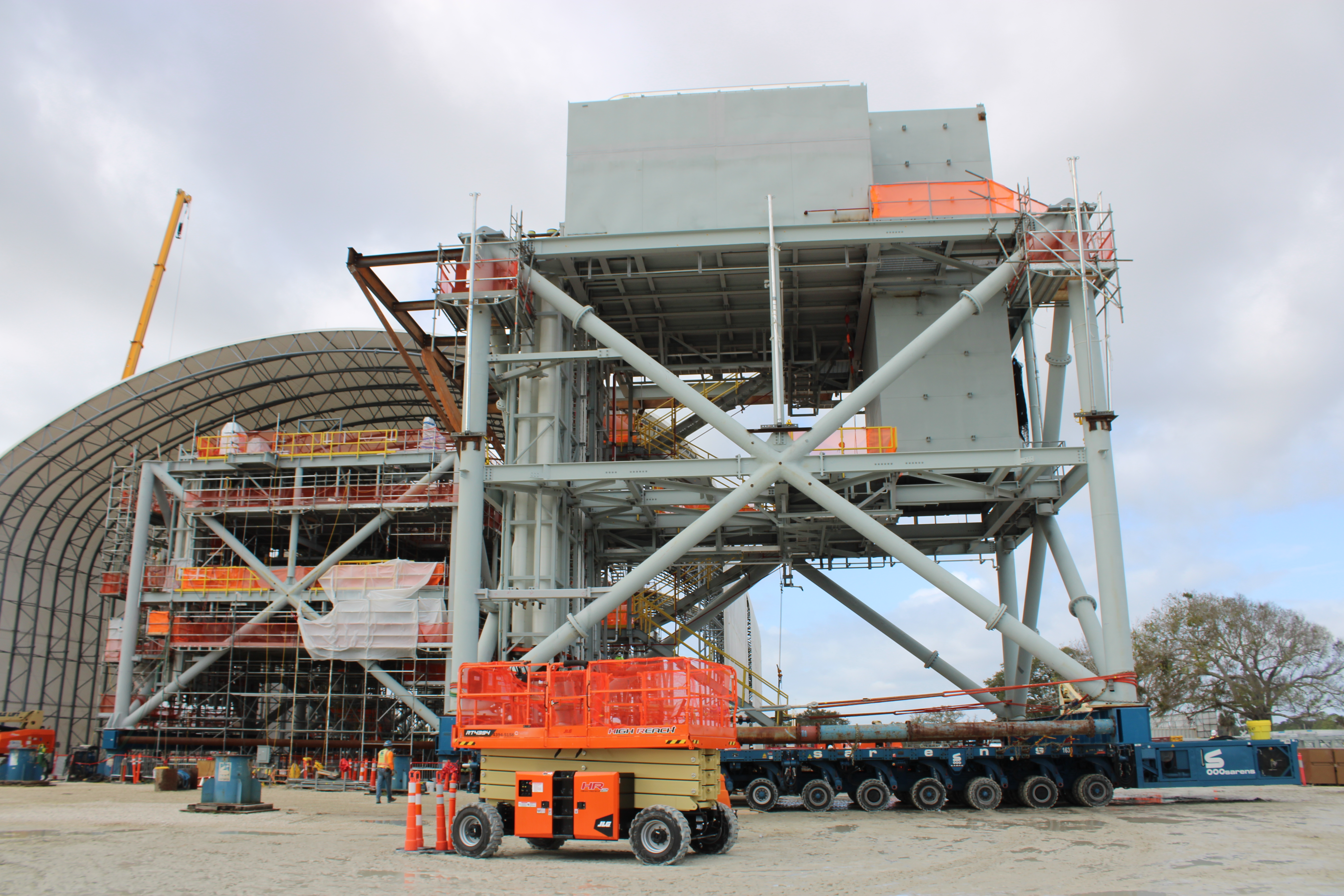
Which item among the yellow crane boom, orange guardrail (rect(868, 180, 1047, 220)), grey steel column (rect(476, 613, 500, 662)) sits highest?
the yellow crane boom

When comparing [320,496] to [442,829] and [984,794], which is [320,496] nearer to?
[442,829]

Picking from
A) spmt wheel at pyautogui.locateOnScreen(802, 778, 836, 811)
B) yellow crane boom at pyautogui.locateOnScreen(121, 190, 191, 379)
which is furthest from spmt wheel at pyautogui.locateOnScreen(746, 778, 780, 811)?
yellow crane boom at pyautogui.locateOnScreen(121, 190, 191, 379)

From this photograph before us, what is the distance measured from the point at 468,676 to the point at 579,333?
45.5ft

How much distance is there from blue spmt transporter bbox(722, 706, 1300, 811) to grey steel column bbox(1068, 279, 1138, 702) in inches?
45.3

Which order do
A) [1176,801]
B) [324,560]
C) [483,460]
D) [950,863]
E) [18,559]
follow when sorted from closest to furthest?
[950,863] < [1176,801] < [483,460] < [324,560] < [18,559]

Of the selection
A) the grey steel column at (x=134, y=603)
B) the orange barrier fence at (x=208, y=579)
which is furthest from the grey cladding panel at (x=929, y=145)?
the grey steel column at (x=134, y=603)

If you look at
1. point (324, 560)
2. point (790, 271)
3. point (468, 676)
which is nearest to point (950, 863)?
point (468, 676)

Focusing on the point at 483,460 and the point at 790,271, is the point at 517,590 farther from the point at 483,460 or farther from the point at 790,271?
the point at 790,271

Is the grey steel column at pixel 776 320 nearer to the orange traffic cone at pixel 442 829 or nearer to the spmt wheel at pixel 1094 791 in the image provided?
the spmt wheel at pixel 1094 791

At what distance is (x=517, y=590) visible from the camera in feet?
70.9

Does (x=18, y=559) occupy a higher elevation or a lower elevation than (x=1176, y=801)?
higher

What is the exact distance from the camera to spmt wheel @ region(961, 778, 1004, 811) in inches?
754

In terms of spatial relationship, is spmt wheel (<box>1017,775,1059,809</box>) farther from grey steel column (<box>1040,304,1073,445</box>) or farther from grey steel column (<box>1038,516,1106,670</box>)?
grey steel column (<box>1040,304,1073,445</box>)

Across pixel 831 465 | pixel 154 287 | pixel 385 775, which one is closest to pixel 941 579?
pixel 831 465
